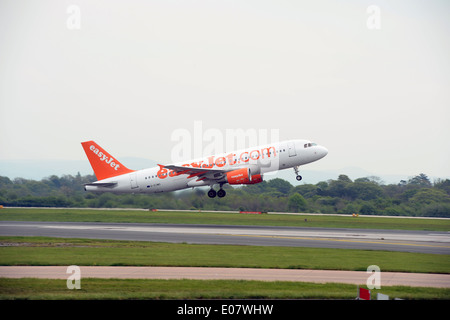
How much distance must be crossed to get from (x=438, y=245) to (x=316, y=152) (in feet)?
50.5

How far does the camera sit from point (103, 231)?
51906 millimetres

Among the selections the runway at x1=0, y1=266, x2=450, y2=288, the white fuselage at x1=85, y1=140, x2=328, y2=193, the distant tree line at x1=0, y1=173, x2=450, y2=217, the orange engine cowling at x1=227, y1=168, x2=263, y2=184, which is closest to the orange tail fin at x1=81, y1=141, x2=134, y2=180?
the white fuselage at x1=85, y1=140, x2=328, y2=193

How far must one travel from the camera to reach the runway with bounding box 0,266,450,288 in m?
27.6

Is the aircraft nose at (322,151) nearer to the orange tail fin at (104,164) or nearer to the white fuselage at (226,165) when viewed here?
the white fuselage at (226,165)

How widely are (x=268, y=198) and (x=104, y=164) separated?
96.6 feet

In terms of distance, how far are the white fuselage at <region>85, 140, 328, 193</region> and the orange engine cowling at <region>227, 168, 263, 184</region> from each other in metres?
0.85

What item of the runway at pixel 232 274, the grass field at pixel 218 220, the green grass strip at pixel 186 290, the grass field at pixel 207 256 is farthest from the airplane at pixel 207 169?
the green grass strip at pixel 186 290

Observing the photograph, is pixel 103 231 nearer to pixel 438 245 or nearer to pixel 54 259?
pixel 54 259

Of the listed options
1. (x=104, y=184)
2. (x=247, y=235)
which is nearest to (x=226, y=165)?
(x=247, y=235)

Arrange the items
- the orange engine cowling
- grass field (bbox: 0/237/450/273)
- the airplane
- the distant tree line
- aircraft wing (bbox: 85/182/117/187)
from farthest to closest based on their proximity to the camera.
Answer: the distant tree line, aircraft wing (bbox: 85/182/117/187), the airplane, the orange engine cowling, grass field (bbox: 0/237/450/273)

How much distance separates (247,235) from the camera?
48344mm

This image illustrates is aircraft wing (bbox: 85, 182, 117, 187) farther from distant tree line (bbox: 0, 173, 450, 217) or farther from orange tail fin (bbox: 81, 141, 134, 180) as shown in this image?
distant tree line (bbox: 0, 173, 450, 217)

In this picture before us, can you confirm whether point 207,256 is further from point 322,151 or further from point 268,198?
point 268,198
